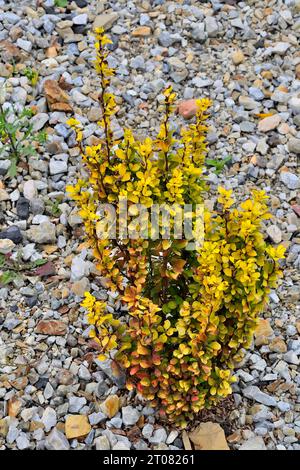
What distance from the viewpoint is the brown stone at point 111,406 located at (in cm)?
346

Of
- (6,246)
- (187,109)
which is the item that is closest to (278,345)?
(6,246)

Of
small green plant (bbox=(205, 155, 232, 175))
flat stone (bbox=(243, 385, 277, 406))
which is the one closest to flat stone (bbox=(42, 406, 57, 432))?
flat stone (bbox=(243, 385, 277, 406))

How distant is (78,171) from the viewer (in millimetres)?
4605

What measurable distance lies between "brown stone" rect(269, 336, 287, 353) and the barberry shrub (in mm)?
562

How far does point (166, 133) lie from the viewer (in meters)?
2.85

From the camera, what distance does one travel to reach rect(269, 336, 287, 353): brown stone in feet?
12.4

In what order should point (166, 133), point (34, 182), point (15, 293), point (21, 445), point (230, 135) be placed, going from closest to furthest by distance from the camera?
point (166, 133)
point (21, 445)
point (15, 293)
point (34, 182)
point (230, 135)

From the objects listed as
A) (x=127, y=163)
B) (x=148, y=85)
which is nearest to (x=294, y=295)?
(x=127, y=163)

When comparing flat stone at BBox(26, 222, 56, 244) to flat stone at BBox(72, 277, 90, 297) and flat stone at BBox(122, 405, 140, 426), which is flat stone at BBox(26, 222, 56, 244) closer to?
flat stone at BBox(72, 277, 90, 297)

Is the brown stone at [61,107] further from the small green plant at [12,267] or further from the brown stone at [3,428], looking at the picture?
the brown stone at [3,428]

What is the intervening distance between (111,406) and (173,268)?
92cm

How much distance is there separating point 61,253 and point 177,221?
1.50 meters

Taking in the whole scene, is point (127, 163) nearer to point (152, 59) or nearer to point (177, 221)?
point (177, 221)

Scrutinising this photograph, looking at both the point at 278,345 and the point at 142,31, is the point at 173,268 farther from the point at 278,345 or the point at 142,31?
the point at 142,31
